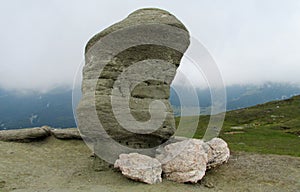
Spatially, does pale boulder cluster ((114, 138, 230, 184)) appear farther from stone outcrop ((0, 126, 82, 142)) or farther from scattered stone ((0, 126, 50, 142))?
scattered stone ((0, 126, 50, 142))

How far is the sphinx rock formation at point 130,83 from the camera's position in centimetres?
2292

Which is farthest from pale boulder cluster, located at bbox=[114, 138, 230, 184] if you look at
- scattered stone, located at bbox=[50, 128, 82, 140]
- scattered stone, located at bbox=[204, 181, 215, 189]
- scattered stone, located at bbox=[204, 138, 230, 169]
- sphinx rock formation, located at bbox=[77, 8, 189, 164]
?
scattered stone, located at bbox=[50, 128, 82, 140]

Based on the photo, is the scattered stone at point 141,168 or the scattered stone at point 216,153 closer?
the scattered stone at point 141,168

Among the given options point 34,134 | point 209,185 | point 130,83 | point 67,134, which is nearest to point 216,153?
point 209,185

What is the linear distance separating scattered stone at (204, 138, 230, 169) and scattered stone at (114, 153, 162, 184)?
5.42 metres

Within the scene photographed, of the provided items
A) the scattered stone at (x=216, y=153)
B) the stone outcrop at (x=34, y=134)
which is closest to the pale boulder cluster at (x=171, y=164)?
the scattered stone at (x=216, y=153)

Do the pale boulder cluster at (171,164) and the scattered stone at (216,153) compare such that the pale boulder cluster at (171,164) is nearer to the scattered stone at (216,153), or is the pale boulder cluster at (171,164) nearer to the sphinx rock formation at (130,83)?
the scattered stone at (216,153)

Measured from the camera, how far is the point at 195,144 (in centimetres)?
2275

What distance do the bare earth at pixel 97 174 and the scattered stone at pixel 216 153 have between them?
55 centimetres

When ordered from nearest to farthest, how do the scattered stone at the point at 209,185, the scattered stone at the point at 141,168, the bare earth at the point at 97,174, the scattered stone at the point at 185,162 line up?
1. the bare earth at the point at 97,174
2. the scattered stone at the point at 141,168
3. the scattered stone at the point at 209,185
4. the scattered stone at the point at 185,162

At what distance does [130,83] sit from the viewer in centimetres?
2552

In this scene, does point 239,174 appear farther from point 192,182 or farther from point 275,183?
point 192,182

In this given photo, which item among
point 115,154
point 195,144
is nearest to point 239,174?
point 195,144

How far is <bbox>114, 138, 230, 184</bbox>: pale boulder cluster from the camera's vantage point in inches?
798
